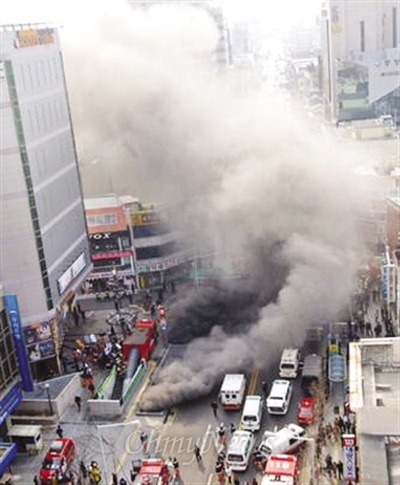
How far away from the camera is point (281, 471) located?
16.0 m

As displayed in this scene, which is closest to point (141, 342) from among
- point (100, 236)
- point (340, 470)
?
point (100, 236)

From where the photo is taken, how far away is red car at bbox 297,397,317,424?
18.8 meters

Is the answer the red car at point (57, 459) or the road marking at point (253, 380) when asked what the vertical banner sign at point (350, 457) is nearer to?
the road marking at point (253, 380)

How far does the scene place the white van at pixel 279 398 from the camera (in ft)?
63.6

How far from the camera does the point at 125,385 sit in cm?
2134

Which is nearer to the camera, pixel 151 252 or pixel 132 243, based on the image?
pixel 132 243

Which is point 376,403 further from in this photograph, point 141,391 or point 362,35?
point 362,35

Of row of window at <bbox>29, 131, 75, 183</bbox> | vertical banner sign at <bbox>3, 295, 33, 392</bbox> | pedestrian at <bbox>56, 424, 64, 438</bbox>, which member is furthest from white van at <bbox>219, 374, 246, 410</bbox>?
row of window at <bbox>29, 131, 75, 183</bbox>

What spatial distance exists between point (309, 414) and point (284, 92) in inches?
2632

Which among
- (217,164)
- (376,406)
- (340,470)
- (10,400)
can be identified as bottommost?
(340,470)

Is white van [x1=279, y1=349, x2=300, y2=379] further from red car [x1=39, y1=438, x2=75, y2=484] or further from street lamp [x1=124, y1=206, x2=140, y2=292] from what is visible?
street lamp [x1=124, y1=206, x2=140, y2=292]

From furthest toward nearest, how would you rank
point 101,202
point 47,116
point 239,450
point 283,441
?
point 101,202 < point 47,116 < point 283,441 < point 239,450

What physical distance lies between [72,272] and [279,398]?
8.83 m

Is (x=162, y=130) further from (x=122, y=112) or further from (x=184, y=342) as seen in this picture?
(x=184, y=342)
